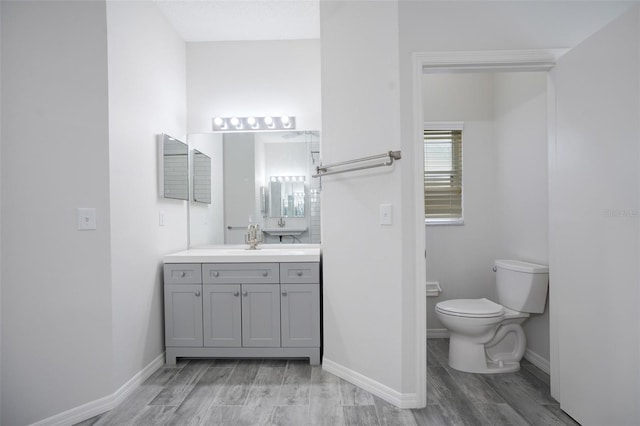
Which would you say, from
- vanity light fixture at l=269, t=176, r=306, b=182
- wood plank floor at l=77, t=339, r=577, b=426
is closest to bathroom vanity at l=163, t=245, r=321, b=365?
wood plank floor at l=77, t=339, r=577, b=426

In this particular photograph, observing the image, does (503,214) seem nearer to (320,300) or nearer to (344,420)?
(320,300)

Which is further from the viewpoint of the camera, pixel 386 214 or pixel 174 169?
pixel 174 169

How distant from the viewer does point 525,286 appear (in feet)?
8.16

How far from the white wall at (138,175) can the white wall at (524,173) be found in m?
2.76

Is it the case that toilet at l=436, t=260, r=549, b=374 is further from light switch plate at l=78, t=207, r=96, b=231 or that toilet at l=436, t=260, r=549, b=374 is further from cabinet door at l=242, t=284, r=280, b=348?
light switch plate at l=78, t=207, r=96, b=231

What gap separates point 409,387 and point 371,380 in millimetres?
268

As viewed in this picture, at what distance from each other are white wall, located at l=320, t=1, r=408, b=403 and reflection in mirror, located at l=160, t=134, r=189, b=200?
124 centimetres

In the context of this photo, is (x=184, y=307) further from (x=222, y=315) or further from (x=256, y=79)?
(x=256, y=79)

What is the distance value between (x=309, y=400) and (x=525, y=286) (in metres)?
1.67

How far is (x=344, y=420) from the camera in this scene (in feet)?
6.22

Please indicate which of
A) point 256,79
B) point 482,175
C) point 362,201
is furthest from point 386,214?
point 256,79

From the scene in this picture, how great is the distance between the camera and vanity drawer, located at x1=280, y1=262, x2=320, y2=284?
2.60 m

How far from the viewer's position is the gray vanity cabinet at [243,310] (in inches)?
102

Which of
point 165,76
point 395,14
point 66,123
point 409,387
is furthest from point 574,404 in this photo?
point 165,76
